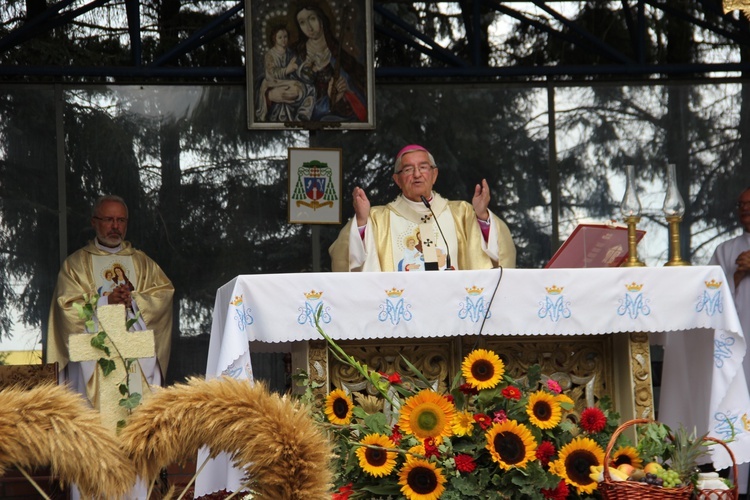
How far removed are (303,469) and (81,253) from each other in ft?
20.1

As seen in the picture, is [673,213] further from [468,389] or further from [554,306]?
[468,389]

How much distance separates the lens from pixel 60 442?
237 centimetres

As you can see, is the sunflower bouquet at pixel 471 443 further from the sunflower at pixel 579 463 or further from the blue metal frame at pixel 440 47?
the blue metal frame at pixel 440 47

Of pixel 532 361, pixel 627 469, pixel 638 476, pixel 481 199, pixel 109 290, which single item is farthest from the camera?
pixel 109 290

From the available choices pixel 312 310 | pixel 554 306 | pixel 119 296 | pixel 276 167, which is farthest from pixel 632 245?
pixel 276 167

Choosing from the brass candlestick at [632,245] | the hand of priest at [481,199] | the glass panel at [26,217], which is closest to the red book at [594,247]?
the brass candlestick at [632,245]

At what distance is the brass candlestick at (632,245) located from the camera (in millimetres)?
5074

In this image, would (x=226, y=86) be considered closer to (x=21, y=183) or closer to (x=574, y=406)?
(x=21, y=183)

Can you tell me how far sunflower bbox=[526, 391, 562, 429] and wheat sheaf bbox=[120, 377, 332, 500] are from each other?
2.06 metres

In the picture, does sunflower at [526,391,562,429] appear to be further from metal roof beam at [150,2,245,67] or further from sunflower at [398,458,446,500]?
metal roof beam at [150,2,245,67]

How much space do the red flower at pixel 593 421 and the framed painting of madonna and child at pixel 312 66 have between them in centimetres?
478

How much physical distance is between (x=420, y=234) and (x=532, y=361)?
4.81ft

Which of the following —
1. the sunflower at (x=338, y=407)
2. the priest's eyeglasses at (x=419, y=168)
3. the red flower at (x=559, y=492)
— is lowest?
the red flower at (x=559, y=492)

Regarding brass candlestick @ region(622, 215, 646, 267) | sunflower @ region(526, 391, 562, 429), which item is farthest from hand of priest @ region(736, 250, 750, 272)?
sunflower @ region(526, 391, 562, 429)
